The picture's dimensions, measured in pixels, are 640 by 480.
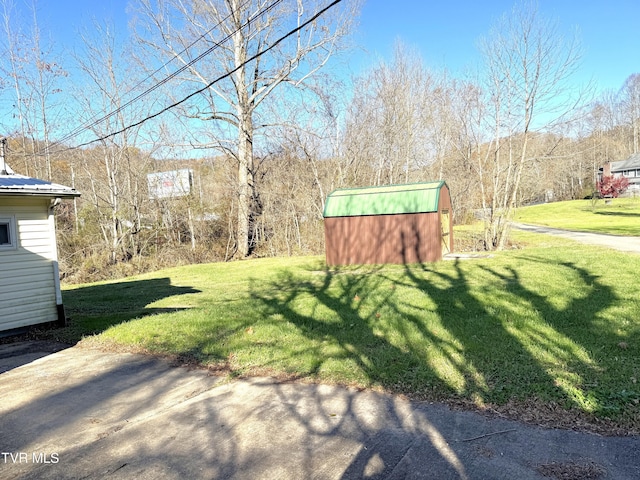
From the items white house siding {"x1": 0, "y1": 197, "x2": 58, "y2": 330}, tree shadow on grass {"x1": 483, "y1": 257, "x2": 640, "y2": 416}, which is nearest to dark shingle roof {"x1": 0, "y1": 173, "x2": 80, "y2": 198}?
white house siding {"x1": 0, "y1": 197, "x2": 58, "y2": 330}

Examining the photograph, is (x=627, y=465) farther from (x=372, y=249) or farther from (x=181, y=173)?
(x=181, y=173)

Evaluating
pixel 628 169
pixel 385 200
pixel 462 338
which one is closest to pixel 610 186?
pixel 628 169

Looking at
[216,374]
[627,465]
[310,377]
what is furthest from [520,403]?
[216,374]

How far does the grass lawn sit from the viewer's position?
423 cm

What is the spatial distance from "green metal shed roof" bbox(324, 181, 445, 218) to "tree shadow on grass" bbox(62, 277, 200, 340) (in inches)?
236

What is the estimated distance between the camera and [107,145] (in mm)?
21000

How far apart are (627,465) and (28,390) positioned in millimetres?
5586

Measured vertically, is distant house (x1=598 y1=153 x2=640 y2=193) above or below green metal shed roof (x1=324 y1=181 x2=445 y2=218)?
above

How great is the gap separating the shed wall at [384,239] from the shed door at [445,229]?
2.61 ft

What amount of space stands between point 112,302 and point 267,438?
951 centimetres

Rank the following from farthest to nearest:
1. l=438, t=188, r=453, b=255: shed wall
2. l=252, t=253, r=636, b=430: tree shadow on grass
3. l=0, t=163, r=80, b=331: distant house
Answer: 1. l=438, t=188, r=453, b=255: shed wall
2. l=0, t=163, r=80, b=331: distant house
3. l=252, t=253, r=636, b=430: tree shadow on grass

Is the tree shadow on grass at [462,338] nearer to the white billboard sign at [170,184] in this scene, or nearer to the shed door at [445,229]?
the shed door at [445,229]

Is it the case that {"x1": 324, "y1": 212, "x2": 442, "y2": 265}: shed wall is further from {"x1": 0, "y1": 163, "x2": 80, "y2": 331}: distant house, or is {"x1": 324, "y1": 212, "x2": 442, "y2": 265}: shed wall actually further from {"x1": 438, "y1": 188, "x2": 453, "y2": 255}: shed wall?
{"x1": 0, "y1": 163, "x2": 80, "y2": 331}: distant house

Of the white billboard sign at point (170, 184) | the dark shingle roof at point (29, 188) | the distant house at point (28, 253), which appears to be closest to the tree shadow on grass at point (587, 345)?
the dark shingle roof at point (29, 188)
